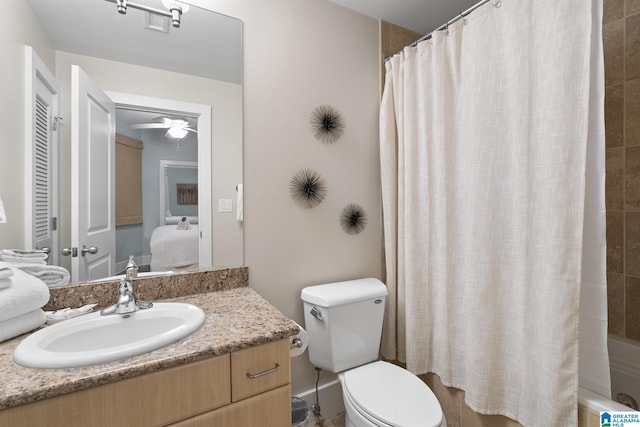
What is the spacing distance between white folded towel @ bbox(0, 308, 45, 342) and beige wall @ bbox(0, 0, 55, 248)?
28cm

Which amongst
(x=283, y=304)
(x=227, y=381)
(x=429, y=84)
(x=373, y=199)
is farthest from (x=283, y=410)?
(x=429, y=84)

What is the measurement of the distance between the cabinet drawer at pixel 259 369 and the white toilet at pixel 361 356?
1.44 ft

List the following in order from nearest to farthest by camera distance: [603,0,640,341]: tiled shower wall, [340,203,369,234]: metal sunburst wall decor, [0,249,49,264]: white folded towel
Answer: [0,249,49,264]: white folded towel < [603,0,640,341]: tiled shower wall < [340,203,369,234]: metal sunburst wall decor

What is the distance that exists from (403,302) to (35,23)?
2.03 meters

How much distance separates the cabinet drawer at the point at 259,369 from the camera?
916 mm

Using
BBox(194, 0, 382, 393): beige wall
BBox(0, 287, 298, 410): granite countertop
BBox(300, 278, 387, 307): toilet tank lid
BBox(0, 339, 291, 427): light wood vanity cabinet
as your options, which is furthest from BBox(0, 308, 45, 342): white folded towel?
BBox(300, 278, 387, 307): toilet tank lid

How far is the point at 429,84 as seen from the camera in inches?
61.7

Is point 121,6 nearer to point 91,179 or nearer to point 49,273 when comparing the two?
point 91,179

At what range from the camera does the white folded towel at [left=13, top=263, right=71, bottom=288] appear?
1081 mm

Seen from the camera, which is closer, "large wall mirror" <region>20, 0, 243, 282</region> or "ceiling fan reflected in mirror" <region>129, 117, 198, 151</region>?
"large wall mirror" <region>20, 0, 243, 282</region>

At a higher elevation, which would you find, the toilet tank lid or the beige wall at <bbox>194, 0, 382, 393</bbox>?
the beige wall at <bbox>194, 0, 382, 393</bbox>

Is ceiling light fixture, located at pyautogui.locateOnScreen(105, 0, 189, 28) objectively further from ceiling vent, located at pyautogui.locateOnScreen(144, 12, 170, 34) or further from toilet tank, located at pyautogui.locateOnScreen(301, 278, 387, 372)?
toilet tank, located at pyautogui.locateOnScreen(301, 278, 387, 372)

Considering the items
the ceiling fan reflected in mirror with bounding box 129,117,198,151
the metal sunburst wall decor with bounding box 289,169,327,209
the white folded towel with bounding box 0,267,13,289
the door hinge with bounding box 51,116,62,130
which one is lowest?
the white folded towel with bounding box 0,267,13,289

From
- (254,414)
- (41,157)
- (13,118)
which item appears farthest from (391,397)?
(13,118)
